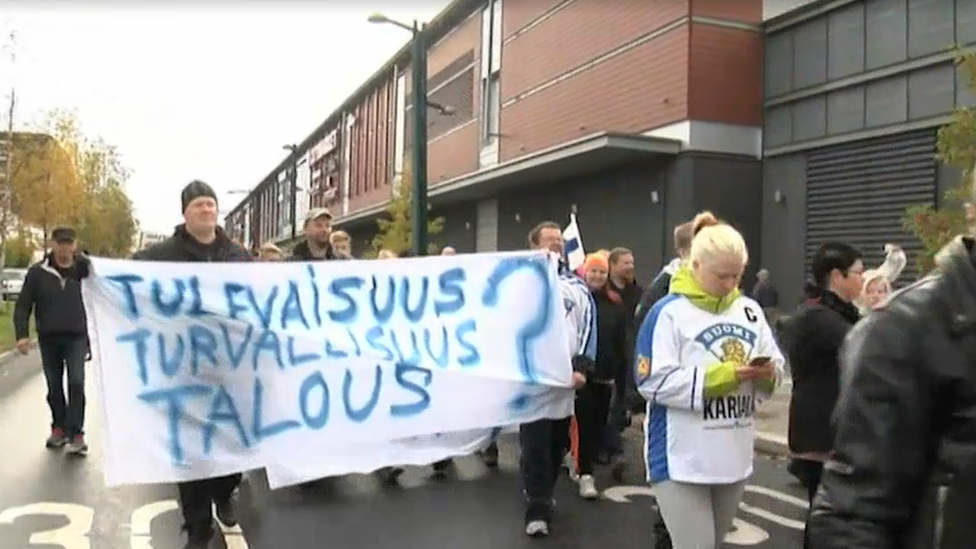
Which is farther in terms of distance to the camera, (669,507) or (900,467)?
(669,507)

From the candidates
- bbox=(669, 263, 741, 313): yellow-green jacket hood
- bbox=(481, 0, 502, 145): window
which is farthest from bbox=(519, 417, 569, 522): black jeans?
bbox=(481, 0, 502, 145): window

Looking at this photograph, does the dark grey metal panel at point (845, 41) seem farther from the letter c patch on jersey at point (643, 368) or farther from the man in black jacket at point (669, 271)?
the letter c patch on jersey at point (643, 368)

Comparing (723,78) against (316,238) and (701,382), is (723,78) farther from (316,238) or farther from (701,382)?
(701,382)

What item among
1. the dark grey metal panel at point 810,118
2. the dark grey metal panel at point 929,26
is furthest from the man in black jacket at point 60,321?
the dark grey metal panel at point 810,118

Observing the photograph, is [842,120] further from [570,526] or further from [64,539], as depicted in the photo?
[64,539]

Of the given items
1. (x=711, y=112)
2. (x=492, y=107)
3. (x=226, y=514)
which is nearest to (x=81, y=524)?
(x=226, y=514)

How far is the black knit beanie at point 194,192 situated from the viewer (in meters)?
5.48

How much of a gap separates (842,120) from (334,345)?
15.6 m

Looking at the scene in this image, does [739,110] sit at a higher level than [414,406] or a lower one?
higher

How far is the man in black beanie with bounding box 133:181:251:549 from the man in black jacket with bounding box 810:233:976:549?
168 inches

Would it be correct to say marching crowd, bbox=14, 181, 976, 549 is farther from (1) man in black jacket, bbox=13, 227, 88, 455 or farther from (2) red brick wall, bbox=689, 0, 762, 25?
(2) red brick wall, bbox=689, 0, 762, 25

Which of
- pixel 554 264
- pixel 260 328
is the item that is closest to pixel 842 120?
pixel 554 264

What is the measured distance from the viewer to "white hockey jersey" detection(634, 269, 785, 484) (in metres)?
3.87

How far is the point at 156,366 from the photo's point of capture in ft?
18.5
